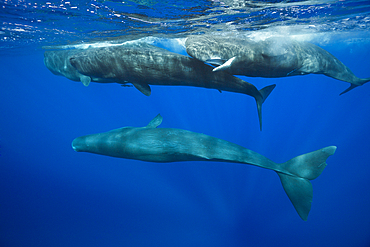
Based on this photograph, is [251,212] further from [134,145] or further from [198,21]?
[198,21]

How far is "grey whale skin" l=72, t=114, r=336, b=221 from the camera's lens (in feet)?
14.2

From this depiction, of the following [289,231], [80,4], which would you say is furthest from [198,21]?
[289,231]

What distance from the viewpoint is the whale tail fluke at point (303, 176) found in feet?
14.2

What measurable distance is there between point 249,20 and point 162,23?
5328 mm

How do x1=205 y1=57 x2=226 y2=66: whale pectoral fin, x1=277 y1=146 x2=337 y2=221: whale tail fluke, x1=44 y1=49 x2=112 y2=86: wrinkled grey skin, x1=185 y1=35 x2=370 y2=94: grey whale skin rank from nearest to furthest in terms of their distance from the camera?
x1=205 y1=57 x2=226 y2=66: whale pectoral fin
x1=185 y1=35 x2=370 y2=94: grey whale skin
x1=277 y1=146 x2=337 y2=221: whale tail fluke
x1=44 y1=49 x2=112 y2=86: wrinkled grey skin

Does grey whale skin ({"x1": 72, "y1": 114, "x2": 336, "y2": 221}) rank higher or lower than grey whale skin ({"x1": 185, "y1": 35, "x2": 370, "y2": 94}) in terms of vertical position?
lower

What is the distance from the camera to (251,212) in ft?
42.1

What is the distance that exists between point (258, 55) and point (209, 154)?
2796mm

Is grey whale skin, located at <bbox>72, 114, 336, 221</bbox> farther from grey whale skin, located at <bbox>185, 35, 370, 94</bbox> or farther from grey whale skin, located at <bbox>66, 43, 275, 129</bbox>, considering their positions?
grey whale skin, located at <bbox>185, 35, 370, 94</bbox>

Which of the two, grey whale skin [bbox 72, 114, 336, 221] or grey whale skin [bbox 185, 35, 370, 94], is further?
grey whale skin [bbox 72, 114, 336, 221]

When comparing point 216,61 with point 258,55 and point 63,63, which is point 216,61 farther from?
point 63,63

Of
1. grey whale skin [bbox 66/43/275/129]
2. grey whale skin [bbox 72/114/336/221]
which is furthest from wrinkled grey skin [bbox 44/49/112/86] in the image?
grey whale skin [bbox 72/114/336/221]

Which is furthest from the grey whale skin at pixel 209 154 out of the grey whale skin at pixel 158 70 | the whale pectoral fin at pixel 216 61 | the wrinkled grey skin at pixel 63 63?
the wrinkled grey skin at pixel 63 63

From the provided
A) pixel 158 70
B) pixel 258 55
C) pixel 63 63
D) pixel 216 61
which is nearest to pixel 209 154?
pixel 216 61
